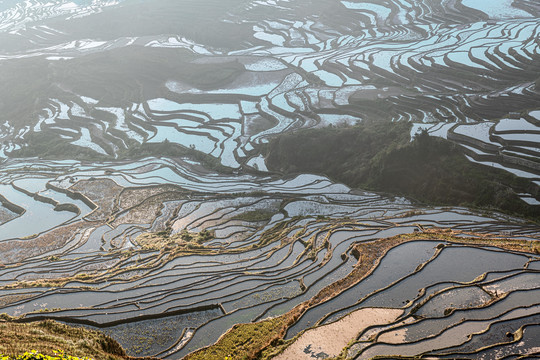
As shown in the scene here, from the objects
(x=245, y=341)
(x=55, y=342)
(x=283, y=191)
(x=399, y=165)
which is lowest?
(x=283, y=191)

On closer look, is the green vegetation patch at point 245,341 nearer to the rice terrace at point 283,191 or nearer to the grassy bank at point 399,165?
the rice terrace at point 283,191

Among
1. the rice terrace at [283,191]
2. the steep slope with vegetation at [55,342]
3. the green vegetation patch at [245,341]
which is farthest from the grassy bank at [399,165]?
the steep slope with vegetation at [55,342]

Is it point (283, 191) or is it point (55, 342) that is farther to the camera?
point (283, 191)

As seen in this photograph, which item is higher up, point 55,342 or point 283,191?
point 55,342

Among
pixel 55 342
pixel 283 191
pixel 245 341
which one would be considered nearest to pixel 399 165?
pixel 283 191

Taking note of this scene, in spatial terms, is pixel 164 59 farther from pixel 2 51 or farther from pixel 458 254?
pixel 458 254

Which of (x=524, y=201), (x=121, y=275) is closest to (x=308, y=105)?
(x=524, y=201)

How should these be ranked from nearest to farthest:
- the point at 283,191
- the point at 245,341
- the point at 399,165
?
the point at 245,341, the point at 399,165, the point at 283,191

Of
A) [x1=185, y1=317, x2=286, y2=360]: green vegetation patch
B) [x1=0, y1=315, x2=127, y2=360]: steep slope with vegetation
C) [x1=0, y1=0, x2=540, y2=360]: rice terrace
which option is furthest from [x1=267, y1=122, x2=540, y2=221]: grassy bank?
[x1=0, y1=315, x2=127, y2=360]: steep slope with vegetation

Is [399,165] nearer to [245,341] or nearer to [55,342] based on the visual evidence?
[245,341]
